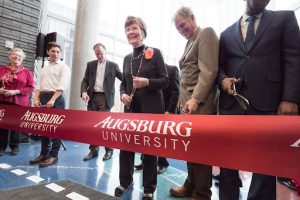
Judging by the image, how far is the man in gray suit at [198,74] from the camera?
1.59 m

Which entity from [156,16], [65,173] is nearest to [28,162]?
[65,173]

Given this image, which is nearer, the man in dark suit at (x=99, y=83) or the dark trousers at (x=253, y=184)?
the dark trousers at (x=253, y=184)

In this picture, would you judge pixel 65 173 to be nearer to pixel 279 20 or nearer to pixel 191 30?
pixel 191 30

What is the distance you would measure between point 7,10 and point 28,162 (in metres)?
3.15

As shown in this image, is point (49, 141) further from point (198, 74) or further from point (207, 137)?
point (207, 137)

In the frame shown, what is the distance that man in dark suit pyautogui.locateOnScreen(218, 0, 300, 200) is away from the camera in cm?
139

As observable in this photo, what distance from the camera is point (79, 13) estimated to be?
5566 millimetres

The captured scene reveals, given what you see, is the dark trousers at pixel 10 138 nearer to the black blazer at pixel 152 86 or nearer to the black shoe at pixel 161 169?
the black shoe at pixel 161 169

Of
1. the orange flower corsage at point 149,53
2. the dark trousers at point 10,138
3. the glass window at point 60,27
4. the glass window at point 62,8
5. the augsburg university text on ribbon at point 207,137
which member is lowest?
the dark trousers at point 10,138

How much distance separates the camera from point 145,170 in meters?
2.01

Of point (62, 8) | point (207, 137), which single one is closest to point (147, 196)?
point (207, 137)

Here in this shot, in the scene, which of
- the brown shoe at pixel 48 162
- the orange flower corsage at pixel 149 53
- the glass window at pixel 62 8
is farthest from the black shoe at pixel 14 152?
the glass window at pixel 62 8

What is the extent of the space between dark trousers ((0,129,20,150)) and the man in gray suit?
2883 mm

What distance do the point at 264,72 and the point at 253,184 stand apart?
0.68 meters
